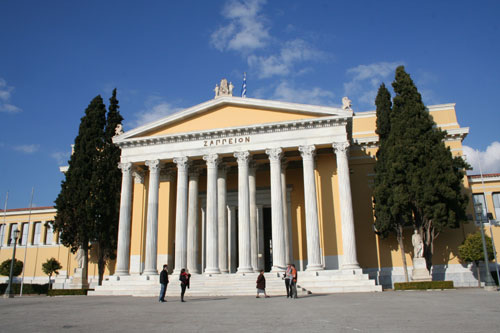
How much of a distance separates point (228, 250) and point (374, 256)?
9.81 meters

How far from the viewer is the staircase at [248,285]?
2081 cm

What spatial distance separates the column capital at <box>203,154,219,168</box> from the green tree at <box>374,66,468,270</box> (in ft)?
33.3

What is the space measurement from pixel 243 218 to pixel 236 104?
298 inches

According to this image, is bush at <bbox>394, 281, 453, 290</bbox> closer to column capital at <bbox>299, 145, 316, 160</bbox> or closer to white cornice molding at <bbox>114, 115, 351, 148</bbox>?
column capital at <bbox>299, 145, 316, 160</bbox>

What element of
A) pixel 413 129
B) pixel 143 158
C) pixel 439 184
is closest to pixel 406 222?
pixel 439 184

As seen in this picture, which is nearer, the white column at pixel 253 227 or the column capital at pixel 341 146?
→ the column capital at pixel 341 146

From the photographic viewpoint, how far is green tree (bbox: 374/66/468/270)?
22.7 m

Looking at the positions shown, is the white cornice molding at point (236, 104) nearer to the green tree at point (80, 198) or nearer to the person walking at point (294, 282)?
the green tree at point (80, 198)

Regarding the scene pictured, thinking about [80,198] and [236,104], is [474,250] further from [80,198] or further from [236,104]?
[80,198]

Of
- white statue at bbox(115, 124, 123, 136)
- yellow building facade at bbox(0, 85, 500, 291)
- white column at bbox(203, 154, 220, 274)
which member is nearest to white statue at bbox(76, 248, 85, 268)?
yellow building facade at bbox(0, 85, 500, 291)

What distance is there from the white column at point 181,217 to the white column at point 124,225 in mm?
3455

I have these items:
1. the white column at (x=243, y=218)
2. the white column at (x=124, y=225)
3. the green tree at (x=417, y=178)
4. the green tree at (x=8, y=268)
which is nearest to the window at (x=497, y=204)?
the green tree at (x=417, y=178)

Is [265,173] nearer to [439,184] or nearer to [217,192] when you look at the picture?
[217,192]

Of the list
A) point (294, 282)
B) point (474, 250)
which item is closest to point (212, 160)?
point (294, 282)
